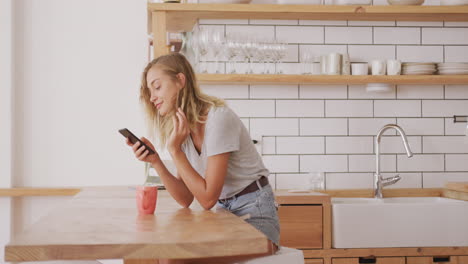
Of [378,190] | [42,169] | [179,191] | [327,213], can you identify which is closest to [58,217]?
[179,191]

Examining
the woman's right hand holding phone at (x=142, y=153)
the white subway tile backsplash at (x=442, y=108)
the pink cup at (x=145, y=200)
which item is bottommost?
the pink cup at (x=145, y=200)

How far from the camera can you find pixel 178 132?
2.15 m

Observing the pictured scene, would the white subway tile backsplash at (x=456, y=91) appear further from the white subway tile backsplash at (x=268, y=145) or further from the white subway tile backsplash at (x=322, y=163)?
the white subway tile backsplash at (x=268, y=145)

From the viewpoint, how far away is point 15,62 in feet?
14.7

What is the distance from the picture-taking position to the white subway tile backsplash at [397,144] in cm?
407

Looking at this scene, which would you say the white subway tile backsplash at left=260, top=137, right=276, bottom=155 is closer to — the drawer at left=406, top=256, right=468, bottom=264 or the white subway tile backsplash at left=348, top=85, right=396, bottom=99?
the white subway tile backsplash at left=348, top=85, right=396, bottom=99

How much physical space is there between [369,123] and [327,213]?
89cm

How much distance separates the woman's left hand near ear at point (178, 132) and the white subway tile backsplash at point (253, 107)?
181cm

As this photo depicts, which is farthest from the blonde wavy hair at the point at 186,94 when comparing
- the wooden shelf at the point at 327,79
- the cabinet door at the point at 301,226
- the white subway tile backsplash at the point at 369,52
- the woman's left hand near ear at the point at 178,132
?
the white subway tile backsplash at the point at 369,52

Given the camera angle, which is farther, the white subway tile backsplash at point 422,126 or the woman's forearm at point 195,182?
the white subway tile backsplash at point 422,126

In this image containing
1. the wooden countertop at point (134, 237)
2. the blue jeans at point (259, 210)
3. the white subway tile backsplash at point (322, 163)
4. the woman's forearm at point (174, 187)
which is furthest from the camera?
the white subway tile backsplash at point (322, 163)

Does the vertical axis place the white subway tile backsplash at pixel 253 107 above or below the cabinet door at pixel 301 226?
above

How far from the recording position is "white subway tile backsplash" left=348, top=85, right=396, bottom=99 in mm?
4051

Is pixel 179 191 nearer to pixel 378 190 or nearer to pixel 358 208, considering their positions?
pixel 358 208
